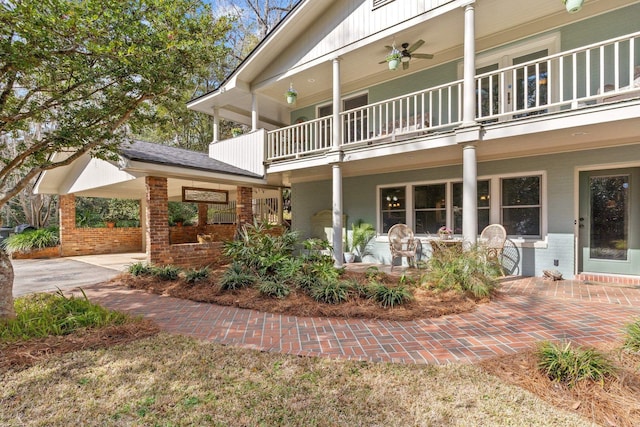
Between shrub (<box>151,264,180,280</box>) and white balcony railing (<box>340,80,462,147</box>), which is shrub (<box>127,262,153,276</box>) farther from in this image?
white balcony railing (<box>340,80,462,147</box>)

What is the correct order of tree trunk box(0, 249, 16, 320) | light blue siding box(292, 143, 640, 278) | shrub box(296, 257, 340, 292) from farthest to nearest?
light blue siding box(292, 143, 640, 278)
shrub box(296, 257, 340, 292)
tree trunk box(0, 249, 16, 320)

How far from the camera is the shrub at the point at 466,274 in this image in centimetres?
504

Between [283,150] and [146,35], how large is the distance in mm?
4633

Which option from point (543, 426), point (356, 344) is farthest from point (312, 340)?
point (543, 426)

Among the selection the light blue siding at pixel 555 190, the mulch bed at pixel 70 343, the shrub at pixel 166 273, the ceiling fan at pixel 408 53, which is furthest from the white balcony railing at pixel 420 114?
the mulch bed at pixel 70 343

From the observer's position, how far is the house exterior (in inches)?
223

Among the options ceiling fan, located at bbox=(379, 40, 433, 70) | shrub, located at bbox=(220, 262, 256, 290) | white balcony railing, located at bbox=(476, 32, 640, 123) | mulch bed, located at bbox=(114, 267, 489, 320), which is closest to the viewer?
mulch bed, located at bbox=(114, 267, 489, 320)

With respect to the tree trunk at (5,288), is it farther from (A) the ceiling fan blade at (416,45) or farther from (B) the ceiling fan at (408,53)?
(A) the ceiling fan blade at (416,45)

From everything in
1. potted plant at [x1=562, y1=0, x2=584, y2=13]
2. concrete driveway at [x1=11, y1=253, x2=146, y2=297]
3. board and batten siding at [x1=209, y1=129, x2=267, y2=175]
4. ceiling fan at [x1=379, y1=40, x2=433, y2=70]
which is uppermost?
ceiling fan at [x1=379, y1=40, x2=433, y2=70]

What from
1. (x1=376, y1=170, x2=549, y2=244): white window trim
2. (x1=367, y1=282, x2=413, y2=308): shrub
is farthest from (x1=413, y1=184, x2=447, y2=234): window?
(x1=367, y1=282, x2=413, y2=308): shrub

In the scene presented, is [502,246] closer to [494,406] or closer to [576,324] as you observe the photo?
[576,324]

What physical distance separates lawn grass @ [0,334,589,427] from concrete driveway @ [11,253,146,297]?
14.1 feet

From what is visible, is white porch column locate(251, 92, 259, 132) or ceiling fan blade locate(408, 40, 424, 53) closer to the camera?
ceiling fan blade locate(408, 40, 424, 53)

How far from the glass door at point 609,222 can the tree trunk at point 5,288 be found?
31.7ft
